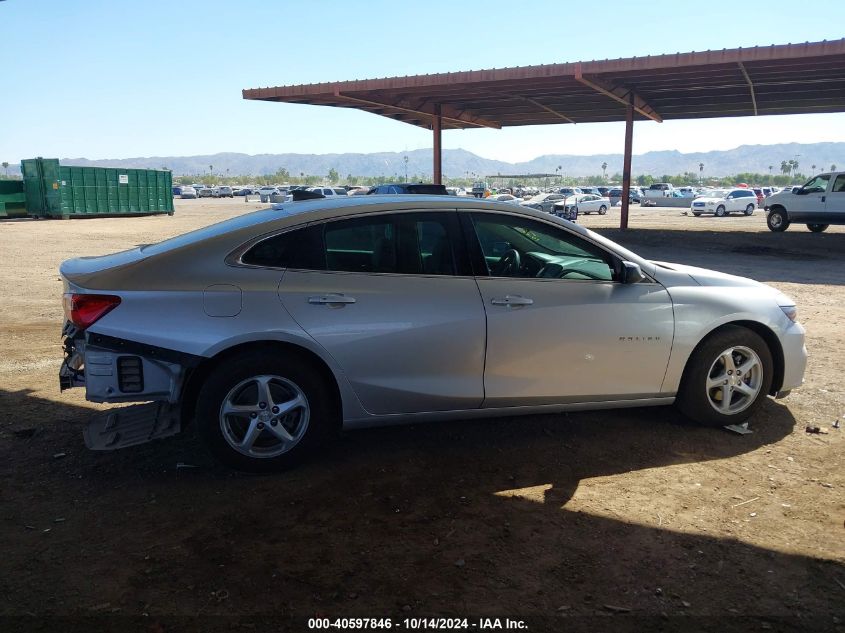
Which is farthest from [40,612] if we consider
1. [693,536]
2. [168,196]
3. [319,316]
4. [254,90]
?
[168,196]

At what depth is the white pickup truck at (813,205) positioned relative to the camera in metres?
22.5

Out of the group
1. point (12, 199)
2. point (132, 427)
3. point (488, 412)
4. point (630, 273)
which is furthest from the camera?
point (12, 199)

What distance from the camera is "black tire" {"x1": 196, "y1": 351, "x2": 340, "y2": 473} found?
3871 mm

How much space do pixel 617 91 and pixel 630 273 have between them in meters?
21.9

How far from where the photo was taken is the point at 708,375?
472 cm

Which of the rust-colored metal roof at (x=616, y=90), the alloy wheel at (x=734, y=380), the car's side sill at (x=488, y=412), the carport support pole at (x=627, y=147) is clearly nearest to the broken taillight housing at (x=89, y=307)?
the car's side sill at (x=488, y=412)

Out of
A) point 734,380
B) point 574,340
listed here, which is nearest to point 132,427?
point 574,340

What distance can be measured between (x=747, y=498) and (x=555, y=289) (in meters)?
1.64

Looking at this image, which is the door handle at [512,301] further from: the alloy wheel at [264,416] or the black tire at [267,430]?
the alloy wheel at [264,416]

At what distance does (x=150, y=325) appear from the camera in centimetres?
383

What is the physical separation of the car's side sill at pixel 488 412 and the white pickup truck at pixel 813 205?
71.4 ft

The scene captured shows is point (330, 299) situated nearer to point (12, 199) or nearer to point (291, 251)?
point (291, 251)

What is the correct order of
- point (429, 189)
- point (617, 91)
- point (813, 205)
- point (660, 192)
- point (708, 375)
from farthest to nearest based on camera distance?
1. point (660, 192)
2. point (617, 91)
3. point (813, 205)
4. point (429, 189)
5. point (708, 375)

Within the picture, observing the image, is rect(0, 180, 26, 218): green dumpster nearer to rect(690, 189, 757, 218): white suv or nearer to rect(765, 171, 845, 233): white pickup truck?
rect(765, 171, 845, 233): white pickup truck
